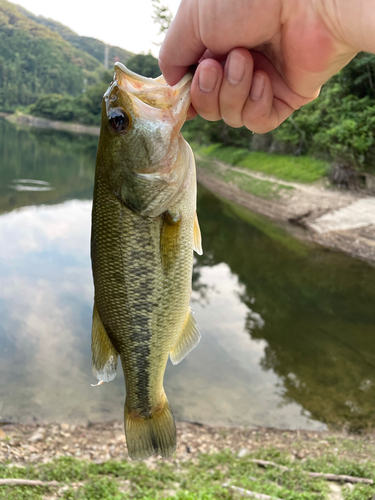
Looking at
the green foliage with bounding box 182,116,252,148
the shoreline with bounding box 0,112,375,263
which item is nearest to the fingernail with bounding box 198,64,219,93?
the shoreline with bounding box 0,112,375,263

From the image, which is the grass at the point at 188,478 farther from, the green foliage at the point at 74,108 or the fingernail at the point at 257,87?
the green foliage at the point at 74,108

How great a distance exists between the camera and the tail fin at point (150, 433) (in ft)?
7.01

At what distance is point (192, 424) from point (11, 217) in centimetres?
1280

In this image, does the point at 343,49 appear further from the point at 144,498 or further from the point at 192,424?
the point at 192,424

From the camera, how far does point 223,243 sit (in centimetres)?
1492

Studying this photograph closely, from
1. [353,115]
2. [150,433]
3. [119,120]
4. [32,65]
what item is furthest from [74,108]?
[150,433]

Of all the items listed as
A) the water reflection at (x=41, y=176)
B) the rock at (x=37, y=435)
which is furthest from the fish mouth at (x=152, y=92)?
the water reflection at (x=41, y=176)

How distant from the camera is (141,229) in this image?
1.87 meters

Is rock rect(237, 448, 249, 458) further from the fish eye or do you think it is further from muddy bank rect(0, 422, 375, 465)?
the fish eye

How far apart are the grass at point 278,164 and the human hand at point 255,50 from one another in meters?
18.8

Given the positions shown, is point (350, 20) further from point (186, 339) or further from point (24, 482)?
point (24, 482)

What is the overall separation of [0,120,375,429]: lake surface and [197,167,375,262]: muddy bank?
1.00 meters

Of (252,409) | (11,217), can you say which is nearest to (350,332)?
(252,409)

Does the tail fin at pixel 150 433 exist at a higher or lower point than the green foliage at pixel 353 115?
lower
